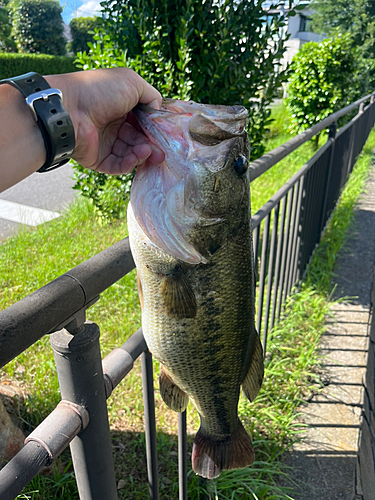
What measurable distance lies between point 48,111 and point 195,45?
9.89 ft

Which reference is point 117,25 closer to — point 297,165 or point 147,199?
point 147,199

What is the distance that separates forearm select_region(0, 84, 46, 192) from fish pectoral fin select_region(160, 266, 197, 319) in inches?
17.3

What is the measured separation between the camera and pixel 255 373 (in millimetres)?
1451

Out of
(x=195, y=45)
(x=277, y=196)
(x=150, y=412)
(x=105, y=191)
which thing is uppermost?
(x=195, y=45)

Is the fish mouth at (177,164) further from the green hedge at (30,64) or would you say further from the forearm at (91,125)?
the green hedge at (30,64)

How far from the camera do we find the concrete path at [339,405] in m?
2.39

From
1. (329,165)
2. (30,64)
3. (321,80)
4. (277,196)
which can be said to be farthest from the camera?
(30,64)

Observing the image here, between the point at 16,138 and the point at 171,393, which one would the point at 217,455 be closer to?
the point at 171,393

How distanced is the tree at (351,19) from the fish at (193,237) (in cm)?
2996

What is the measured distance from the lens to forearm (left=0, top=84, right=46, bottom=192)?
3.04 ft

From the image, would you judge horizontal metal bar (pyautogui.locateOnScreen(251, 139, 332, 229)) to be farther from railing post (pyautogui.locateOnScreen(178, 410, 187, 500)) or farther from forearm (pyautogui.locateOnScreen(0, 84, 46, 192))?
forearm (pyautogui.locateOnScreen(0, 84, 46, 192))

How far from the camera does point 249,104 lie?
4.01 m

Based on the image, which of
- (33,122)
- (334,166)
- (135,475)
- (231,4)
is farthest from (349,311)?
(33,122)

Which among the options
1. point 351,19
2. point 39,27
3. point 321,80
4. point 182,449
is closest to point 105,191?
point 182,449
